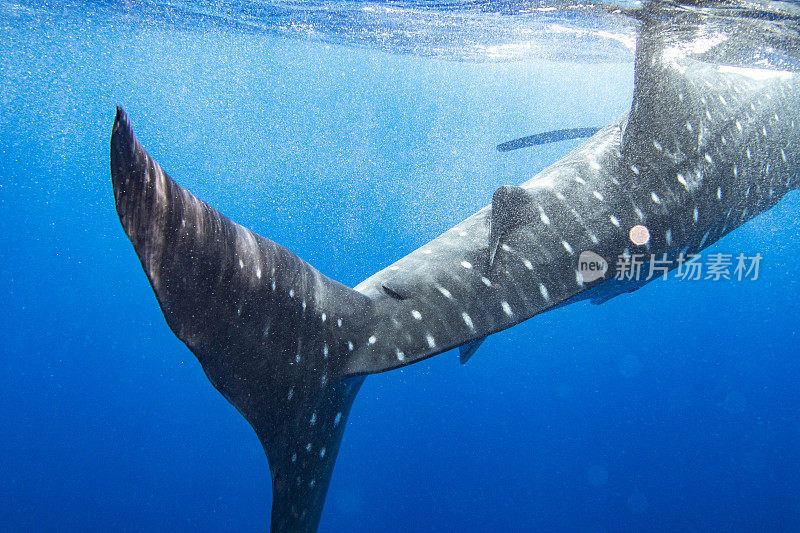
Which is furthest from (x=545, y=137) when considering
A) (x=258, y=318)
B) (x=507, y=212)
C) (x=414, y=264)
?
(x=258, y=318)

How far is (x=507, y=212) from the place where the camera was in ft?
8.52

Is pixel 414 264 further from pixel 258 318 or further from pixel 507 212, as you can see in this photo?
pixel 258 318

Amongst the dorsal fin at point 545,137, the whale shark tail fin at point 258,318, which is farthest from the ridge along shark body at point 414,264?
the dorsal fin at point 545,137

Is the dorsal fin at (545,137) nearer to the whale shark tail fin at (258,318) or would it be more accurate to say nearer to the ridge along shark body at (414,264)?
the ridge along shark body at (414,264)

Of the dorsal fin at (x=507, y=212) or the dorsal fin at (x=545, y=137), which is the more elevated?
the dorsal fin at (x=545, y=137)

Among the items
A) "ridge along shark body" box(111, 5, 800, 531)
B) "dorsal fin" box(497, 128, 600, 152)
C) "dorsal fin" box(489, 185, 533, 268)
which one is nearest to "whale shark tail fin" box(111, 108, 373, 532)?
"ridge along shark body" box(111, 5, 800, 531)

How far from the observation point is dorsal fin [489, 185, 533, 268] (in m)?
2.55

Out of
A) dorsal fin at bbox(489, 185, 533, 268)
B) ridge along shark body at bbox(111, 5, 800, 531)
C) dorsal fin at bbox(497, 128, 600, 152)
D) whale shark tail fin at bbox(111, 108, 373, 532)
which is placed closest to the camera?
whale shark tail fin at bbox(111, 108, 373, 532)

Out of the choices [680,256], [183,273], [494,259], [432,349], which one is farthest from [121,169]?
[680,256]

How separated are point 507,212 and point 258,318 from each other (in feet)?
4.66

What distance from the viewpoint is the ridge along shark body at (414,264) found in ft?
5.87

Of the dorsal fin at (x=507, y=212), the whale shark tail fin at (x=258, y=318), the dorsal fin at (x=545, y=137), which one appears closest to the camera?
the whale shark tail fin at (x=258, y=318)

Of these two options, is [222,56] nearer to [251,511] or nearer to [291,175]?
[291,175]

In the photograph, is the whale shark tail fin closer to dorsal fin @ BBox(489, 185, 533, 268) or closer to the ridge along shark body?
the ridge along shark body
